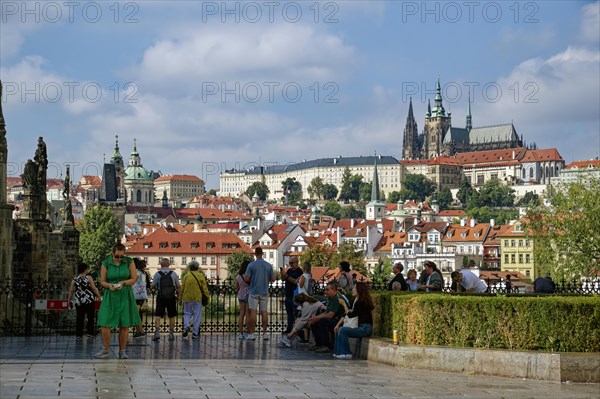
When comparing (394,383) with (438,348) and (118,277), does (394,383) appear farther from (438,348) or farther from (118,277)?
(118,277)

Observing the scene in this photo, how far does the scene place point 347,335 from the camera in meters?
18.1

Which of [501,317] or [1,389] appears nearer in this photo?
[1,389]

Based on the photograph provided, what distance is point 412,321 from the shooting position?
16.8m

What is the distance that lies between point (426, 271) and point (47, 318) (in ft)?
33.7

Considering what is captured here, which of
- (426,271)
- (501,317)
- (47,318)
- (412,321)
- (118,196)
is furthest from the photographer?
(118,196)

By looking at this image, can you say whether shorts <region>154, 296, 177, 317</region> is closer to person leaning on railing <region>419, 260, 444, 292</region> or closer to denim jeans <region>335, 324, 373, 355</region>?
person leaning on railing <region>419, 260, 444, 292</region>

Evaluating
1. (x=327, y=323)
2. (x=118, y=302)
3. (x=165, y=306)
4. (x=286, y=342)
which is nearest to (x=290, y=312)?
(x=286, y=342)

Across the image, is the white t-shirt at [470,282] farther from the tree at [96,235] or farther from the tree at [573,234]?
the tree at [96,235]

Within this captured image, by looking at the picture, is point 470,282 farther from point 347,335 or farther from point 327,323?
point 347,335

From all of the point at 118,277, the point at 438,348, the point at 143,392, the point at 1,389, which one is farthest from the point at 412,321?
the point at 1,389

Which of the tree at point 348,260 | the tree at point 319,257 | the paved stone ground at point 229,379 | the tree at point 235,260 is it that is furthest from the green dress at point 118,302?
the tree at point 235,260

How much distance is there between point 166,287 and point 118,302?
5.10m

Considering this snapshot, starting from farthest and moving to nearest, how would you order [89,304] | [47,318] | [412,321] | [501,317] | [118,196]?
[118,196] → [47,318] → [89,304] → [412,321] → [501,317]

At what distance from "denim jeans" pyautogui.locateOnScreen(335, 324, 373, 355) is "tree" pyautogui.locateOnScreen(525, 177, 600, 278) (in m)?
32.8
